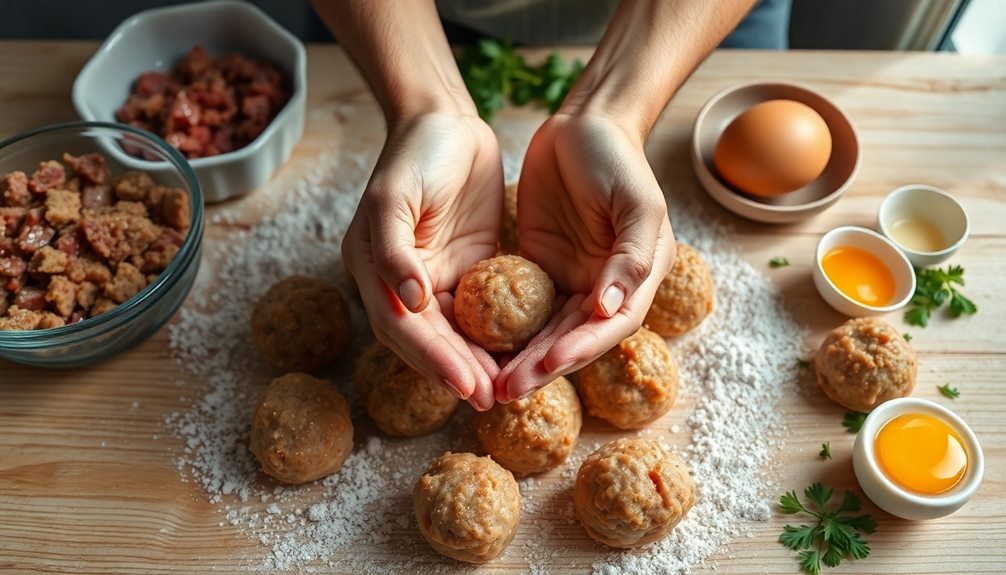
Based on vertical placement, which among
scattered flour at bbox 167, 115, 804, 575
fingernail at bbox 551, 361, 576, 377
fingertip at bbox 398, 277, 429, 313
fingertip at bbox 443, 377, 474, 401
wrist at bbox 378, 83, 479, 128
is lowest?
scattered flour at bbox 167, 115, 804, 575

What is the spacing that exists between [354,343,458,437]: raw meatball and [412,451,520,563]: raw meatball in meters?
0.18

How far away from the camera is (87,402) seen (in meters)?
2.55

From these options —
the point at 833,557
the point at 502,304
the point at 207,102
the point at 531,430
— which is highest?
the point at 502,304

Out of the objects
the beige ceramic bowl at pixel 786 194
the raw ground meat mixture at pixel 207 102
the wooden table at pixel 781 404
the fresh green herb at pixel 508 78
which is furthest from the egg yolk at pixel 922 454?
the raw ground meat mixture at pixel 207 102

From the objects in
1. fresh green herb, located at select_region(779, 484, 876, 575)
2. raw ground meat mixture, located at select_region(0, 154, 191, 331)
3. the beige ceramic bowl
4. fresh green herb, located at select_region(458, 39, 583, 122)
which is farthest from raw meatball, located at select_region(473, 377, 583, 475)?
fresh green herb, located at select_region(458, 39, 583, 122)

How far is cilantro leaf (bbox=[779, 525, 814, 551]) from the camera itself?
7.38 ft

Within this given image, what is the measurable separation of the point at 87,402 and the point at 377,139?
1361 mm

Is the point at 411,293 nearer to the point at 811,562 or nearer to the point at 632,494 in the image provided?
the point at 632,494

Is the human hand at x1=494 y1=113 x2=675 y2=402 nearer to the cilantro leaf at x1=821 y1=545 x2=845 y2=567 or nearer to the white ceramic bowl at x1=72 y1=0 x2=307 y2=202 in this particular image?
the cilantro leaf at x1=821 y1=545 x2=845 y2=567

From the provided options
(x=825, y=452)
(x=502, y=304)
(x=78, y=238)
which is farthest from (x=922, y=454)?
(x=78, y=238)

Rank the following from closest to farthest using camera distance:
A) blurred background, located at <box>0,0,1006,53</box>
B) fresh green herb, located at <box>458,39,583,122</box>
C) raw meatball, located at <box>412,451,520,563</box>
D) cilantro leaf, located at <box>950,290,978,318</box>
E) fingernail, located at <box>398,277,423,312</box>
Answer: fingernail, located at <box>398,277,423,312</box> < raw meatball, located at <box>412,451,520,563</box> < cilantro leaf, located at <box>950,290,978,318</box> < fresh green herb, located at <box>458,39,583,122</box> < blurred background, located at <box>0,0,1006,53</box>

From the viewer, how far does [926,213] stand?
2.85m

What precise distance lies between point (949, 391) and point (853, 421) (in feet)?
1.11

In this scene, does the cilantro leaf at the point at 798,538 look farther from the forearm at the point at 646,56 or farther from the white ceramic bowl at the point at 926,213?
the forearm at the point at 646,56
